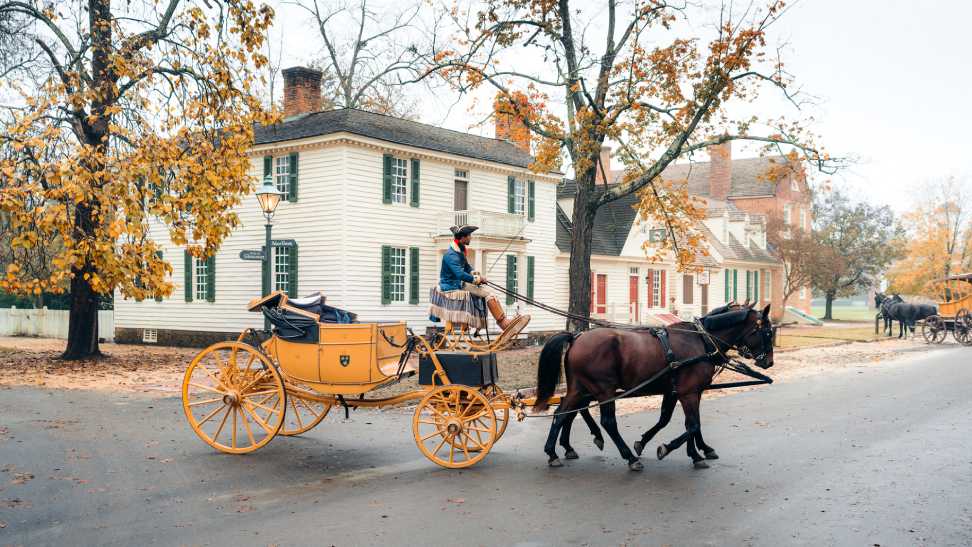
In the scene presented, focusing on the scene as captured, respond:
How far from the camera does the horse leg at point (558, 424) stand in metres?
8.78

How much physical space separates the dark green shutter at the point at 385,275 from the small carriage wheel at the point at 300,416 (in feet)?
41.0

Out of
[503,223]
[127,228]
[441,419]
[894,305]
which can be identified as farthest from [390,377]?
[894,305]

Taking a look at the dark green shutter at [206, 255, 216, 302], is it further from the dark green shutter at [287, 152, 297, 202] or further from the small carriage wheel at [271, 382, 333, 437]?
the small carriage wheel at [271, 382, 333, 437]

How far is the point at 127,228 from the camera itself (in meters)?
16.3

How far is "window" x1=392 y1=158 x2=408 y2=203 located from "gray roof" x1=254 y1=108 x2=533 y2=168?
2.44 ft

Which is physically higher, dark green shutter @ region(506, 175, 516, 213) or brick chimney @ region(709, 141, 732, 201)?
brick chimney @ region(709, 141, 732, 201)

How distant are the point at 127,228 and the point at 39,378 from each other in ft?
12.3

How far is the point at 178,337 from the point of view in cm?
2831

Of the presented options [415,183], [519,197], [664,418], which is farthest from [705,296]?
[664,418]

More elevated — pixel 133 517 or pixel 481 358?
pixel 481 358

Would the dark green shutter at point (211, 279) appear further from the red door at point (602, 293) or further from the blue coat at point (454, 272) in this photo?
the blue coat at point (454, 272)

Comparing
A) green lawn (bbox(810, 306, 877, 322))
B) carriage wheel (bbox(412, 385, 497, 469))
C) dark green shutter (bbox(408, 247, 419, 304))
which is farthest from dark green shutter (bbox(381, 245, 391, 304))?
green lawn (bbox(810, 306, 877, 322))

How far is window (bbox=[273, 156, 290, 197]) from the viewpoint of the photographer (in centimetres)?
2611

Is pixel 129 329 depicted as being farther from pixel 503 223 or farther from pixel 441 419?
pixel 441 419
